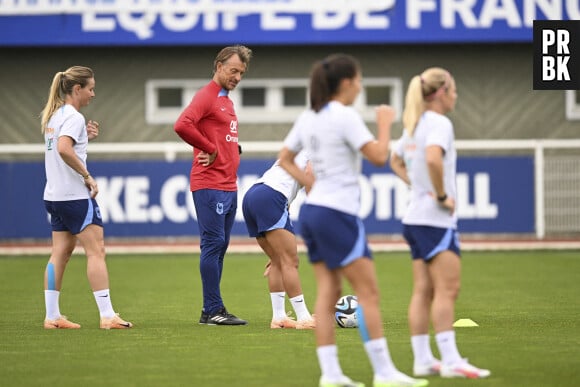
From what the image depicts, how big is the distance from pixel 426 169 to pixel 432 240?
0.45 meters

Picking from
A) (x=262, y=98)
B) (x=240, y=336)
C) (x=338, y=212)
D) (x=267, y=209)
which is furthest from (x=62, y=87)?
(x=262, y=98)

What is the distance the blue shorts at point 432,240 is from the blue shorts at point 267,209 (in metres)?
2.99

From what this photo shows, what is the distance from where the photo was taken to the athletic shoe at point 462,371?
7.77 metres

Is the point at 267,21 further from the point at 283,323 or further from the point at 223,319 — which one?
the point at 283,323

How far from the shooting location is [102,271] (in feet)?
35.3

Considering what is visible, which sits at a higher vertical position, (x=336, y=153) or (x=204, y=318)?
(x=336, y=153)

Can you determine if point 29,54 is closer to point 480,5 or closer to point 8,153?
point 8,153

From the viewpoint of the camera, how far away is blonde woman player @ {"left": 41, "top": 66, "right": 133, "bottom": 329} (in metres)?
10.6

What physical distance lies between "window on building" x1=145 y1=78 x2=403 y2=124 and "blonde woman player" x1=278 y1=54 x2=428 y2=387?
58.5 feet

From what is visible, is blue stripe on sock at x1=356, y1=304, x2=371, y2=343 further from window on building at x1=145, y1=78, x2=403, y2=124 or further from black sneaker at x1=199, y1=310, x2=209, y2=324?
window on building at x1=145, y1=78, x2=403, y2=124

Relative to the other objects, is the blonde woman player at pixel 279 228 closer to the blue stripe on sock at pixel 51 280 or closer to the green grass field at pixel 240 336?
the green grass field at pixel 240 336

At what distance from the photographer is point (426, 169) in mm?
7988

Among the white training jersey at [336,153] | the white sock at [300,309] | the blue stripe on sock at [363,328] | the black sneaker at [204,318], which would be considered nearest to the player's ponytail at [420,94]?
the white training jersey at [336,153]

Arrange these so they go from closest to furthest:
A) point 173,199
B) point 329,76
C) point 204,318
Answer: point 329,76 → point 204,318 → point 173,199
